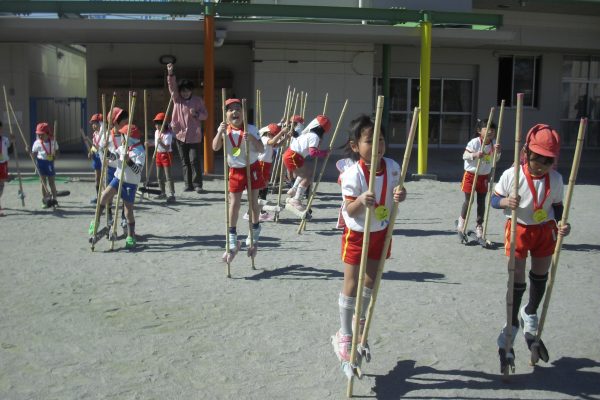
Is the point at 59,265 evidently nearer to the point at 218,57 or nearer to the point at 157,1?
the point at 157,1

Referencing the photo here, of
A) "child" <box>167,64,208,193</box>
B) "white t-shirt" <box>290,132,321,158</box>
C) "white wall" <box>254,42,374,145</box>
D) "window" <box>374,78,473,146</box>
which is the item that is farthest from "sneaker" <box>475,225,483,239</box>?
"window" <box>374,78,473,146</box>

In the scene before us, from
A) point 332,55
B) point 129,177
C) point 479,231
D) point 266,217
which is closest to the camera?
point 129,177

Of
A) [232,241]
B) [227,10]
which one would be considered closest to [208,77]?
[227,10]

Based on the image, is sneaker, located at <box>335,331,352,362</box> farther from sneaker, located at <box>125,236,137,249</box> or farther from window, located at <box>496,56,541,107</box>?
window, located at <box>496,56,541,107</box>

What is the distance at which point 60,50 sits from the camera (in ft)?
84.6

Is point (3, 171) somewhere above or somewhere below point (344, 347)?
Answer: above

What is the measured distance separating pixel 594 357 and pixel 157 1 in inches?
491

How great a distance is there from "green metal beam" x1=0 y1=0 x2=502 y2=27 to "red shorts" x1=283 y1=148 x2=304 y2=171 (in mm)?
5665

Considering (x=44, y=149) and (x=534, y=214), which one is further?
(x=44, y=149)

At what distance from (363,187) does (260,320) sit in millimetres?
1593

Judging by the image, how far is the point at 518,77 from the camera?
2269cm

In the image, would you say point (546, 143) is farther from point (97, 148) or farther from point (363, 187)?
point (97, 148)

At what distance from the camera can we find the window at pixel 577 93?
A: 23031mm

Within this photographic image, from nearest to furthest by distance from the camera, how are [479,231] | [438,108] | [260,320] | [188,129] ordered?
[260,320] < [479,231] < [188,129] < [438,108]
